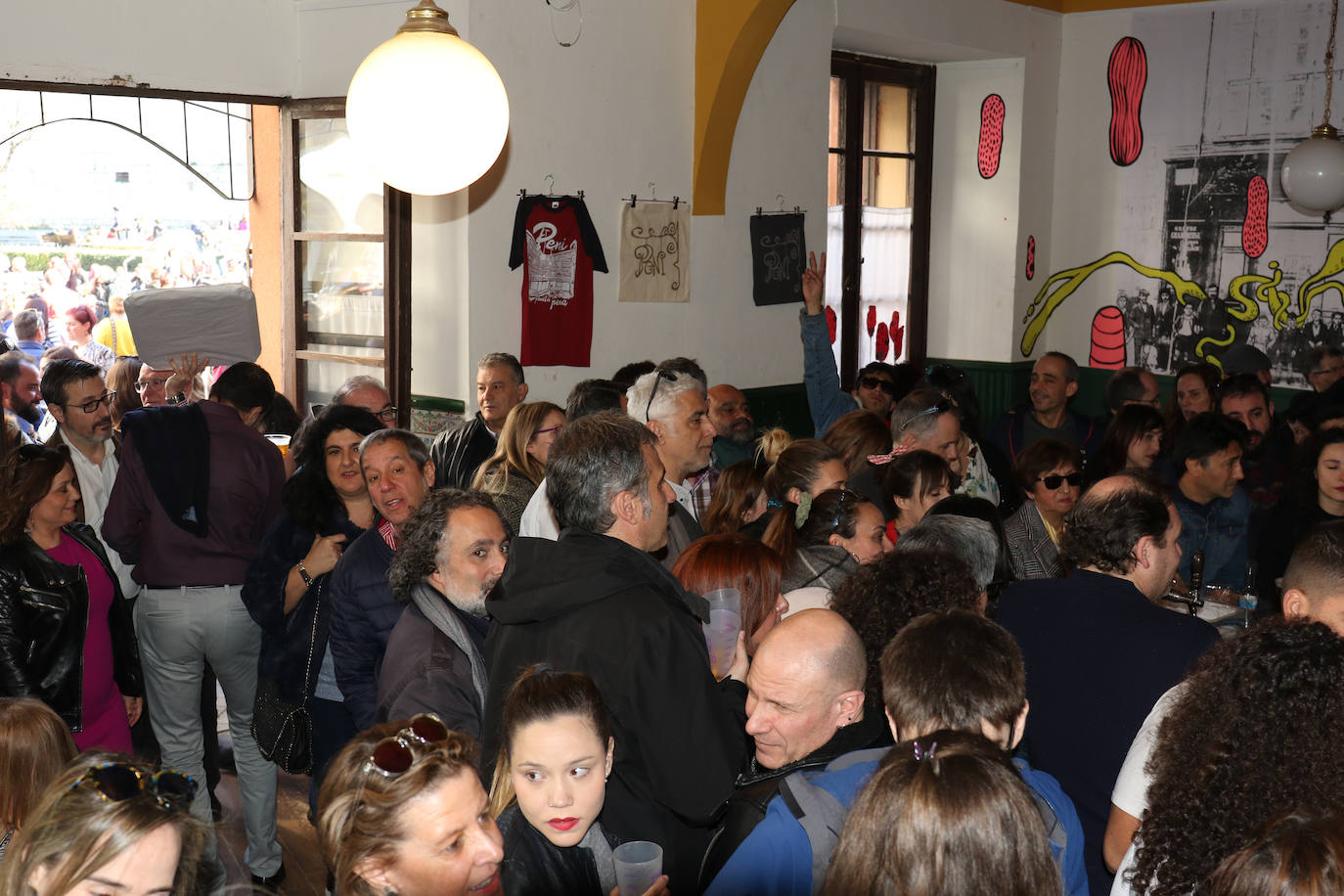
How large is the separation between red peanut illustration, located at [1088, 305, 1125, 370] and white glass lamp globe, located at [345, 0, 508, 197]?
6.31 m

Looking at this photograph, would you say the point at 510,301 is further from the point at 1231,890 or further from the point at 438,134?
the point at 1231,890

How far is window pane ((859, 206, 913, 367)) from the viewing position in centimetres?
830

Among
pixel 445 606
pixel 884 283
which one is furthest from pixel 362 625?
pixel 884 283

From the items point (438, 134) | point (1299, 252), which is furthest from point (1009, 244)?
point (438, 134)

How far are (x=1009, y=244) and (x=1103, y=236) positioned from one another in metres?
0.74

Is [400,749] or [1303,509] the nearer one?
[400,749]

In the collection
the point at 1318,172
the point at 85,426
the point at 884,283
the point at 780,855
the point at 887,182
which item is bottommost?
the point at 780,855

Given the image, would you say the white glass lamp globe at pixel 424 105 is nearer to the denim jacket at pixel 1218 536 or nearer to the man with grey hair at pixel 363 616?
the man with grey hair at pixel 363 616

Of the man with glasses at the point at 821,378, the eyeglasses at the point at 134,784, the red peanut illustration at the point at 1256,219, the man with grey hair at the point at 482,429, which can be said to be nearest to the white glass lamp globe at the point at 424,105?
the man with grey hair at the point at 482,429

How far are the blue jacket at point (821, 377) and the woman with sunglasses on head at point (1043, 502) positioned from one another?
1.55 metres

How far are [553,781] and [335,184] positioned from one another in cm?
435

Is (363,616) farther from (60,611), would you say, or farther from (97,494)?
(97,494)

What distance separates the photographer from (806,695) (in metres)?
2.09

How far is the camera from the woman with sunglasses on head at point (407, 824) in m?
1.74
